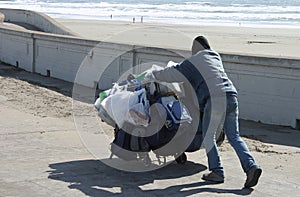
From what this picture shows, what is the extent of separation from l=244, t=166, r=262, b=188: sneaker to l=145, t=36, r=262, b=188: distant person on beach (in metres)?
0.12

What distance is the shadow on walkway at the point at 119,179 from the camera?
22.8ft

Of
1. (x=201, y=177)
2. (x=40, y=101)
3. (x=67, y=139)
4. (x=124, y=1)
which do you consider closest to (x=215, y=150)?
(x=201, y=177)

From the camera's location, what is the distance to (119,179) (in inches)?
294

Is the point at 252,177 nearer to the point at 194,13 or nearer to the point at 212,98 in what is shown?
the point at 212,98

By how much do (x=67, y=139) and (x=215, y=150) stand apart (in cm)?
292

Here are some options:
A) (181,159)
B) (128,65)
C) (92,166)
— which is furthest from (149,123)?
(128,65)

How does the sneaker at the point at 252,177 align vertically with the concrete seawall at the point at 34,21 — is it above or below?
above

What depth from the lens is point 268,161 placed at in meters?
8.73

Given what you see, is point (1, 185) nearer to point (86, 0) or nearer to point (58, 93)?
point (58, 93)

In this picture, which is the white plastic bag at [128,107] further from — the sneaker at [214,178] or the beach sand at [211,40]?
the beach sand at [211,40]

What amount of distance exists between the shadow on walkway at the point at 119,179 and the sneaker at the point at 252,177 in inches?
2.9

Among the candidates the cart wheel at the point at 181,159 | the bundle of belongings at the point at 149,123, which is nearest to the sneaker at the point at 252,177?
the bundle of belongings at the point at 149,123

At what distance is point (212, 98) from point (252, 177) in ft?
3.18

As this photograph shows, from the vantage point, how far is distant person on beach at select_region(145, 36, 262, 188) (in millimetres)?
7371
